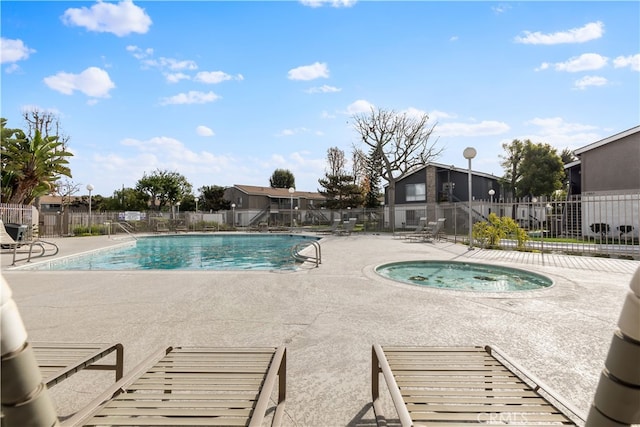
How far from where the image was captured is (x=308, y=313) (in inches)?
204

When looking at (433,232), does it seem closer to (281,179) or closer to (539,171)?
(539,171)

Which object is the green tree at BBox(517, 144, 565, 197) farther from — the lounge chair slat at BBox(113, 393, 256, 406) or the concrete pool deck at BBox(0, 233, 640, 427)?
the lounge chair slat at BBox(113, 393, 256, 406)

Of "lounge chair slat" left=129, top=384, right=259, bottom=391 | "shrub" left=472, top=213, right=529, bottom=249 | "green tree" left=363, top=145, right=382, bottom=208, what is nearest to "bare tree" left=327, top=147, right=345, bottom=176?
"green tree" left=363, top=145, right=382, bottom=208

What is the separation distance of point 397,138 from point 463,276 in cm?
2389

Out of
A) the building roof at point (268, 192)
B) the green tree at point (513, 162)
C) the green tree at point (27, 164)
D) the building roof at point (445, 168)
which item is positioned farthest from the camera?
the building roof at point (268, 192)

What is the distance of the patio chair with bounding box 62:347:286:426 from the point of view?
70.6 inches

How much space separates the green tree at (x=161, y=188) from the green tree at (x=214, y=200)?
3791mm

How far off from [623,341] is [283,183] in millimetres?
66278

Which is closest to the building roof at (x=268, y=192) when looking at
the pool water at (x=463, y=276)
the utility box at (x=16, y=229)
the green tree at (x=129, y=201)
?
the green tree at (x=129, y=201)

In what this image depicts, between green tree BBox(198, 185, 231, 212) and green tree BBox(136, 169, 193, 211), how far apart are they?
3.79 meters

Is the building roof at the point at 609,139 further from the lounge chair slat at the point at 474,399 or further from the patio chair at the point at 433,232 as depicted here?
the lounge chair slat at the point at 474,399

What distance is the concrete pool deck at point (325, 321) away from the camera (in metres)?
3.02

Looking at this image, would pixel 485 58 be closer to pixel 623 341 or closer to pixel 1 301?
pixel 623 341

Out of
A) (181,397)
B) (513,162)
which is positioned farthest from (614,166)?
(181,397)
